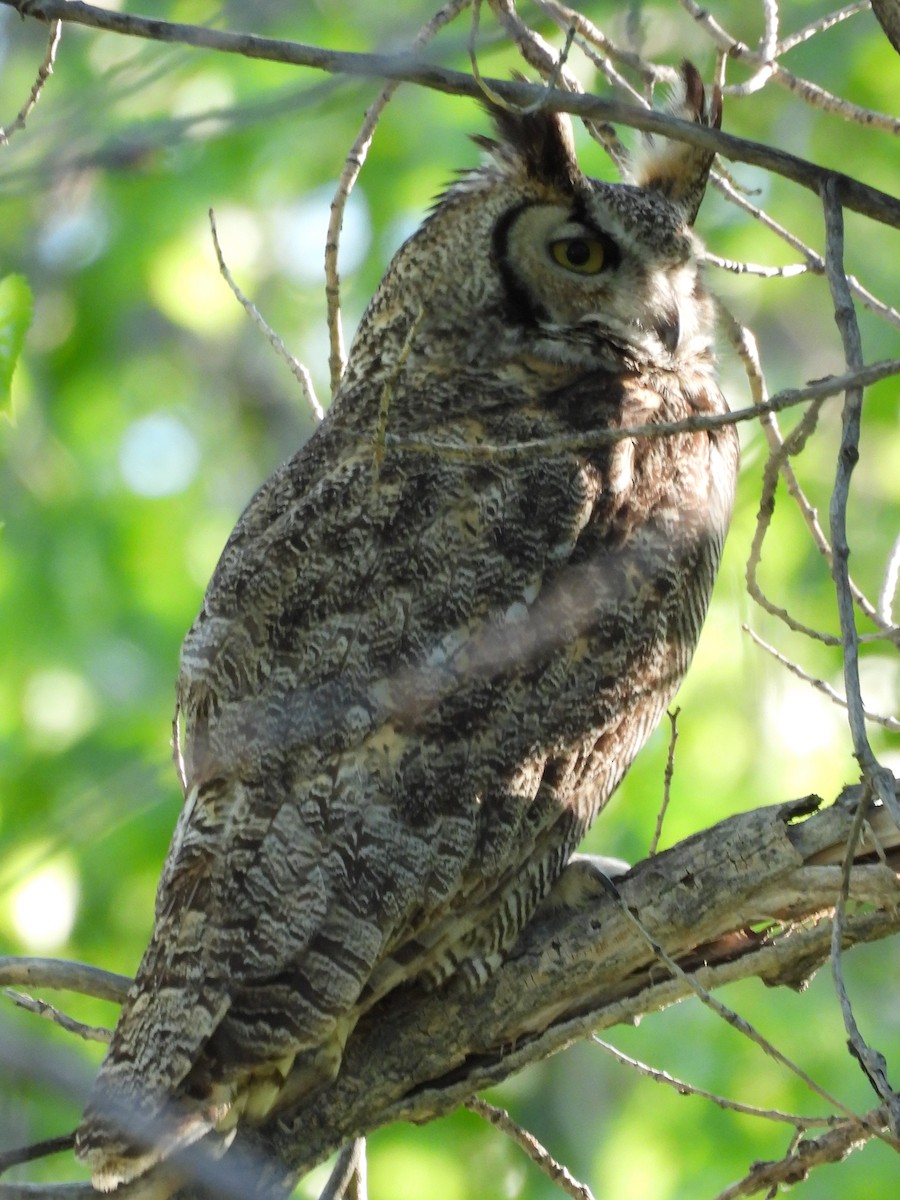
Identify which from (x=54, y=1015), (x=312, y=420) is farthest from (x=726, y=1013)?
(x=312, y=420)

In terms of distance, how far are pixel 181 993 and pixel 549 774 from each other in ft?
2.07

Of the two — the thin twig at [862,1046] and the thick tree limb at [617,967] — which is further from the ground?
the thick tree limb at [617,967]

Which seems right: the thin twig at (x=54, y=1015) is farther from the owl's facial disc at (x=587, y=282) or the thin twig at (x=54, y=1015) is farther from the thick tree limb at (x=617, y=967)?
the owl's facial disc at (x=587, y=282)

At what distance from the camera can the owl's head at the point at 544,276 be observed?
8.39 ft

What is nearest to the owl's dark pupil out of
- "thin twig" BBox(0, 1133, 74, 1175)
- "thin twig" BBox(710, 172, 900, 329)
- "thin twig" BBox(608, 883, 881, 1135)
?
"thin twig" BBox(710, 172, 900, 329)

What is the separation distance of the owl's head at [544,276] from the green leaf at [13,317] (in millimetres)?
910

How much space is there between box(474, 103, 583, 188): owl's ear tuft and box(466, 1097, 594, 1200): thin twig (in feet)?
5.39

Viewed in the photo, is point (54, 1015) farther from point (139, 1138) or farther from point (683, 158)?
point (683, 158)

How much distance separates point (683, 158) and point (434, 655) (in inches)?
50.8

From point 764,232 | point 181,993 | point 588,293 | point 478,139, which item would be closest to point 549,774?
point 181,993

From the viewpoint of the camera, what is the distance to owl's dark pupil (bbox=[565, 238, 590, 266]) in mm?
2613

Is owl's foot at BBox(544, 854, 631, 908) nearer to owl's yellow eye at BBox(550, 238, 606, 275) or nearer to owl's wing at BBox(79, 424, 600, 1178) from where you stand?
owl's wing at BBox(79, 424, 600, 1178)

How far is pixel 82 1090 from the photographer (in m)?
0.74

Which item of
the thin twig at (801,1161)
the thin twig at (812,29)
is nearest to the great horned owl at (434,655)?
the thin twig at (812,29)
